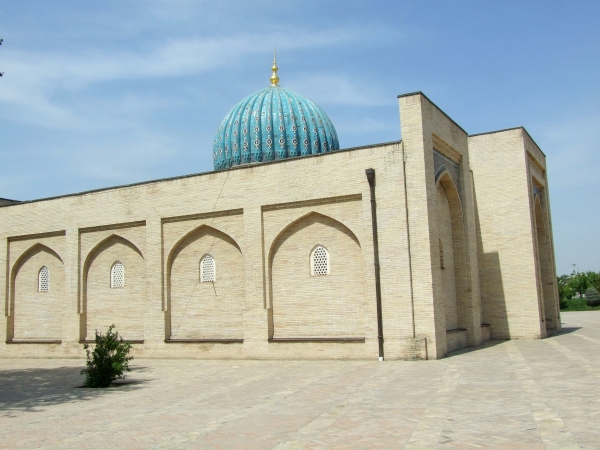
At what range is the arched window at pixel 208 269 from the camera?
564 inches

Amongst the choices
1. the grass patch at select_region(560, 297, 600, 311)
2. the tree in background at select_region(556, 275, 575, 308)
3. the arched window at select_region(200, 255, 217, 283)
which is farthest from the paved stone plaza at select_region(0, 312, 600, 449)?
the tree in background at select_region(556, 275, 575, 308)

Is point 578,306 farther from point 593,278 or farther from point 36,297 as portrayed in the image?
point 36,297

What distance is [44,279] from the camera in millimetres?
16797

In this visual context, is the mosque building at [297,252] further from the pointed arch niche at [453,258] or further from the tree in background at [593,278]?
the tree in background at [593,278]

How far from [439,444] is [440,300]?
6965 mm

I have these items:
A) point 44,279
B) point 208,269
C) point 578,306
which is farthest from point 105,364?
point 578,306

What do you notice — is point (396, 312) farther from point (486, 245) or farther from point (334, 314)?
point (486, 245)

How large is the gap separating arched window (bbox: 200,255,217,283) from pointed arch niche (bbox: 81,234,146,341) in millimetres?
1618

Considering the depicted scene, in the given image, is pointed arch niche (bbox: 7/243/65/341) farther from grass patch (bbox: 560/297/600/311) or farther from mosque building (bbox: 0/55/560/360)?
grass patch (bbox: 560/297/600/311)

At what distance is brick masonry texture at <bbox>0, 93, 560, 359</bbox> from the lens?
12.2 m

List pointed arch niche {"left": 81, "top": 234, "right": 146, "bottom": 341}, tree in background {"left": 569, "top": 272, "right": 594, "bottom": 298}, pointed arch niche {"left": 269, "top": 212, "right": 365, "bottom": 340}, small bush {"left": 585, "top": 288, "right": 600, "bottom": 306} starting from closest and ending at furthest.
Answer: pointed arch niche {"left": 269, "top": 212, "right": 365, "bottom": 340}
pointed arch niche {"left": 81, "top": 234, "right": 146, "bottom": 341}
small bush {"left": 585, "top": 288, "right": 600, "bottom": 306}
tree in background {"left": 569, "top": 272, "right": 594, "bottom": 298}

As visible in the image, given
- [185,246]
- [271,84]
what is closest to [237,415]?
[185,246]

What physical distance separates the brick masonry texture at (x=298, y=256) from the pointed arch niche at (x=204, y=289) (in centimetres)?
3

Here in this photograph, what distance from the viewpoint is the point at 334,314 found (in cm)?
1290
